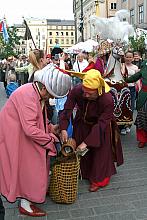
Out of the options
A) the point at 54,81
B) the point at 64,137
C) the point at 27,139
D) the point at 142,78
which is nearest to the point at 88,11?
the point at 142,78

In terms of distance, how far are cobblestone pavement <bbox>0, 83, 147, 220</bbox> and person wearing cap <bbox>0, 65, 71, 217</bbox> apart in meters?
0.38

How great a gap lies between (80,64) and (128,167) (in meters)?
4.81

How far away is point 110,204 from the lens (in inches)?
137

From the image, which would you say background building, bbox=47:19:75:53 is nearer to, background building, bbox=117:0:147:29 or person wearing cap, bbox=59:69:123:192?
background building, bbox=117:0:147:29

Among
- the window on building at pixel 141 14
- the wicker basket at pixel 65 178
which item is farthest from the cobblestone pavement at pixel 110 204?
the window on building at pixel 141 14

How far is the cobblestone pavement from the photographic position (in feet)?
10.7

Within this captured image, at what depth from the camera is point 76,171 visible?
339cm

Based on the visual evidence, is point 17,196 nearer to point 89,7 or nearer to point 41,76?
point 41,76

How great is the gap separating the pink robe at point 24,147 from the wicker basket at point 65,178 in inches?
11.2

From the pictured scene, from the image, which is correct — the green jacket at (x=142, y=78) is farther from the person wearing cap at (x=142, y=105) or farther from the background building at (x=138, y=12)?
the background building at (x=138, y=12)

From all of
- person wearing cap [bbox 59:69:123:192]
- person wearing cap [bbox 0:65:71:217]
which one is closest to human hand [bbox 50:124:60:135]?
person wearing cap [bbox 59:69:123:192]

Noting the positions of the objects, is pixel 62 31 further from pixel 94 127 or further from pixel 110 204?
pixel 110 204

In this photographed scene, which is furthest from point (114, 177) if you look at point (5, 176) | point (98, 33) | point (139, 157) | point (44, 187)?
point (98, 33)

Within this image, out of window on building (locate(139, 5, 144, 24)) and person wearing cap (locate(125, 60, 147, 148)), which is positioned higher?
window on building (locate(139, 5, 144, 24))
